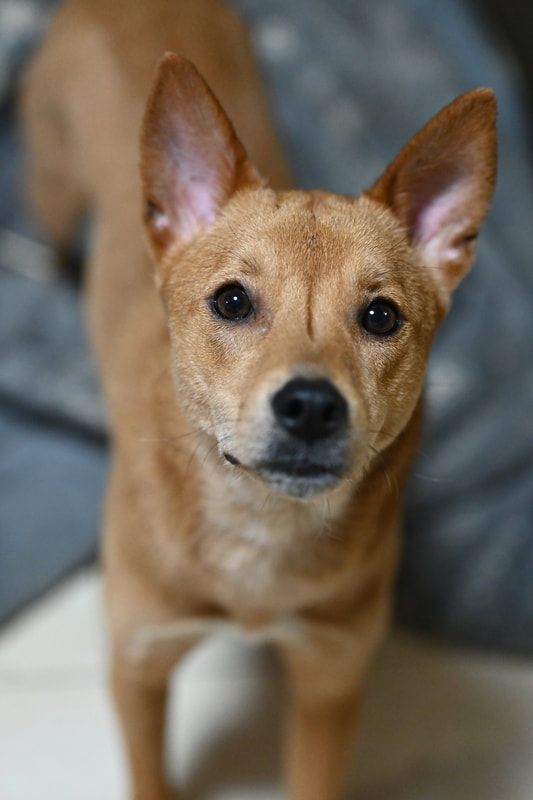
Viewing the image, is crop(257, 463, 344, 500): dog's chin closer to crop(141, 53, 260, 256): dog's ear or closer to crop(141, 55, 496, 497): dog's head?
crop(141, 55, 496, 497): dog's head

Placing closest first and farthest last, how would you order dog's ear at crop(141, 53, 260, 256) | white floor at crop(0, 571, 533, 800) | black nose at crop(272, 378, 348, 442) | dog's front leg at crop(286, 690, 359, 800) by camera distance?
black nose at crop(272, 378, 348, 442) → dog's ear at crop(141, 53, 260, 256) → dog's front leg at crop(286, 690, 359, 800) → white floor at crop(0, 571, 533, 800)

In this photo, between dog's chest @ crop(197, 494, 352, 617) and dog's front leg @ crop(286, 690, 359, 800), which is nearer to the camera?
dog's chest @ crop(197, 494, 352, 617)

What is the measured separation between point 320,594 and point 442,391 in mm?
890

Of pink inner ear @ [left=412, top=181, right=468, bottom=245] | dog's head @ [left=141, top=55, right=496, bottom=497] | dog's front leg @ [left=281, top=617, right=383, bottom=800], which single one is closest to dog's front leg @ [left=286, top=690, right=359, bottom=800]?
dog's front leg @ [left=281, top=617, right=383, bottom=800]

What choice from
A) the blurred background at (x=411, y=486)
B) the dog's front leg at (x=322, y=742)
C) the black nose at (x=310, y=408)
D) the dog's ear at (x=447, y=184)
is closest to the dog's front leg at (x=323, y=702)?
the dog's front leg at (x=322, y=742)

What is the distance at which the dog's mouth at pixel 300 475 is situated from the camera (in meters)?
1.27

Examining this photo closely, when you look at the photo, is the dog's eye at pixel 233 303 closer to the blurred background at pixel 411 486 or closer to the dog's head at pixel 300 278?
the dog's head at pixel 300 278

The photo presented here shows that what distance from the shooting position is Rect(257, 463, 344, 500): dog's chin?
4.18 ft

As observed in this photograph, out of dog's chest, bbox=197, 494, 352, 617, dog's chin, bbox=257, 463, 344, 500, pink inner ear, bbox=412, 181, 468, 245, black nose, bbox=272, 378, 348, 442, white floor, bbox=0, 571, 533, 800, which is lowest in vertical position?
white floor, bbox=0, 571, 533, 800

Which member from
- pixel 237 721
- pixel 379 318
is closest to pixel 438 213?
pixel 379 318

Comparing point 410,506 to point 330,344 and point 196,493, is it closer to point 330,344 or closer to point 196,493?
point 196,493

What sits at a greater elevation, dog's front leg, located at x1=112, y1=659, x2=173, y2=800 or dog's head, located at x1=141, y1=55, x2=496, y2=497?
dog's head, located at x1=141, y1=55, x2=496, y2=497

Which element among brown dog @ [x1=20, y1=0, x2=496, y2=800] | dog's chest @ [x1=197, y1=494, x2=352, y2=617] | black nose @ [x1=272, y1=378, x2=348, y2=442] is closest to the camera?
black nose @ [x1=272, y1=378, x2=348, y2=442]

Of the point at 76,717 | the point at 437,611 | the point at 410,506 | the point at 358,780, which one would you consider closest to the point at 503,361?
the point at 410,506
